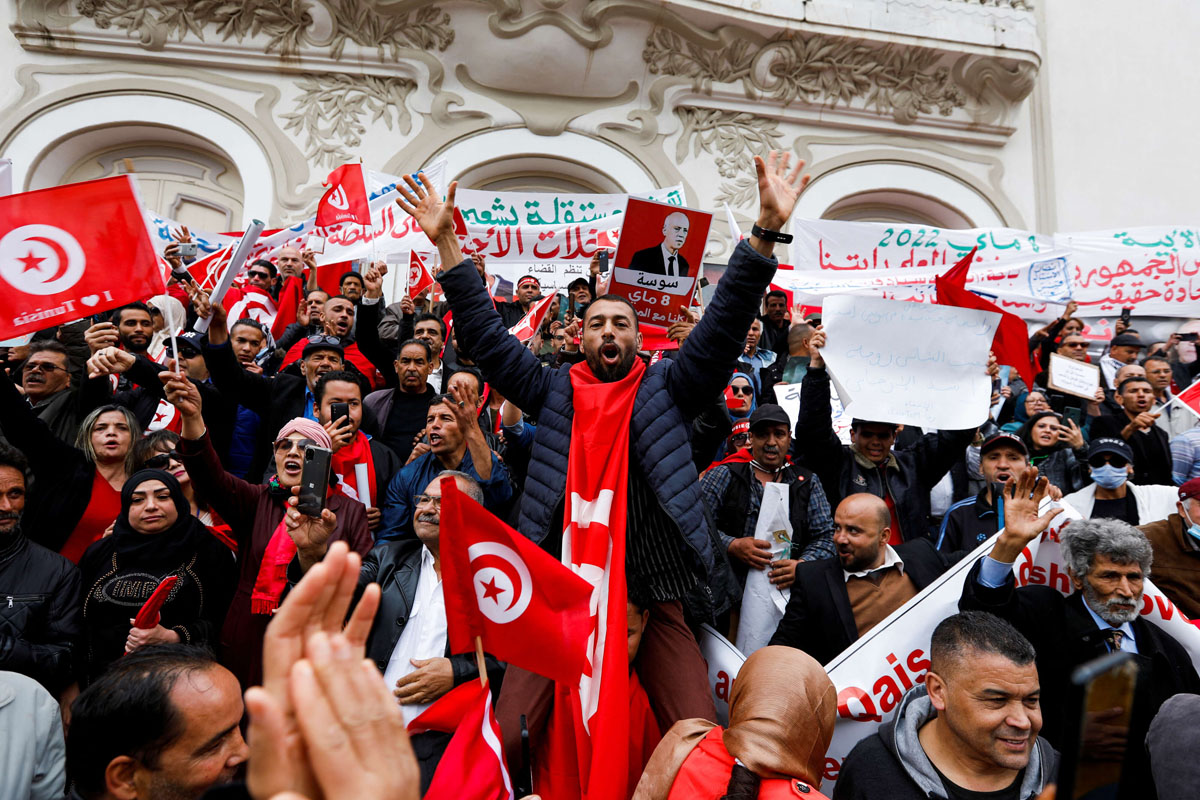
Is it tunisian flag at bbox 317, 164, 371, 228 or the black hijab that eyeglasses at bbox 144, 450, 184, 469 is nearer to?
the black hijab

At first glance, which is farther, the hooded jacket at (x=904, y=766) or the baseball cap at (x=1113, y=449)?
the baseball cap at (x=1113, y=449)

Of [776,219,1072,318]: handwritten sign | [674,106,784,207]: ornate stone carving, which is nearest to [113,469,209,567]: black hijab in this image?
[776,219,1072,318]: handwritten sign

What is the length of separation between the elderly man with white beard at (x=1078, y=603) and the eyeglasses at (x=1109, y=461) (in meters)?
1.12

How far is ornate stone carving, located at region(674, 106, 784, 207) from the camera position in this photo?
37.9ft

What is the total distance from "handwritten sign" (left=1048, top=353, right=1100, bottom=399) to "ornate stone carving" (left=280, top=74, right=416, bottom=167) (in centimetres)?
773

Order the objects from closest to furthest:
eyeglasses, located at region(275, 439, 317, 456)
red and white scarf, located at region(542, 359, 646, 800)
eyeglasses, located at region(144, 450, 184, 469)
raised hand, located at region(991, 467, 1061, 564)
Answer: red and white scarf, located at region(542, 359, 646, 800) → raised hand, located at region(991, 467, 1061, 564) → eyeglasses, located at region(275, 439, 317, 456) → eyeglasses, located at region(144, 450, 184, 469)

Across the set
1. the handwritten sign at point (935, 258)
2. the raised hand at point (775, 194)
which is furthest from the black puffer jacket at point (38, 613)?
the handwritten sign at point (935, 258)

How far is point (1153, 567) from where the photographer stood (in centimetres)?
371

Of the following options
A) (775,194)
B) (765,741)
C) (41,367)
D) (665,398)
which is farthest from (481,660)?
(41,367)

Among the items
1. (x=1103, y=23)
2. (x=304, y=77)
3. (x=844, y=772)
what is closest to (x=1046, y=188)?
(x=1103, y=23)

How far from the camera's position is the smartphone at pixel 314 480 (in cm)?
302

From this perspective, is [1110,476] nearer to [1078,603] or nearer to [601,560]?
[1078,603]

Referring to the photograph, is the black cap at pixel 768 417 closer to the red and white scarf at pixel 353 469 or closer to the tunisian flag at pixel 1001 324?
the tunisian flag at pixel 1001 324

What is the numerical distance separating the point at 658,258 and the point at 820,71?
8649 millimetres
